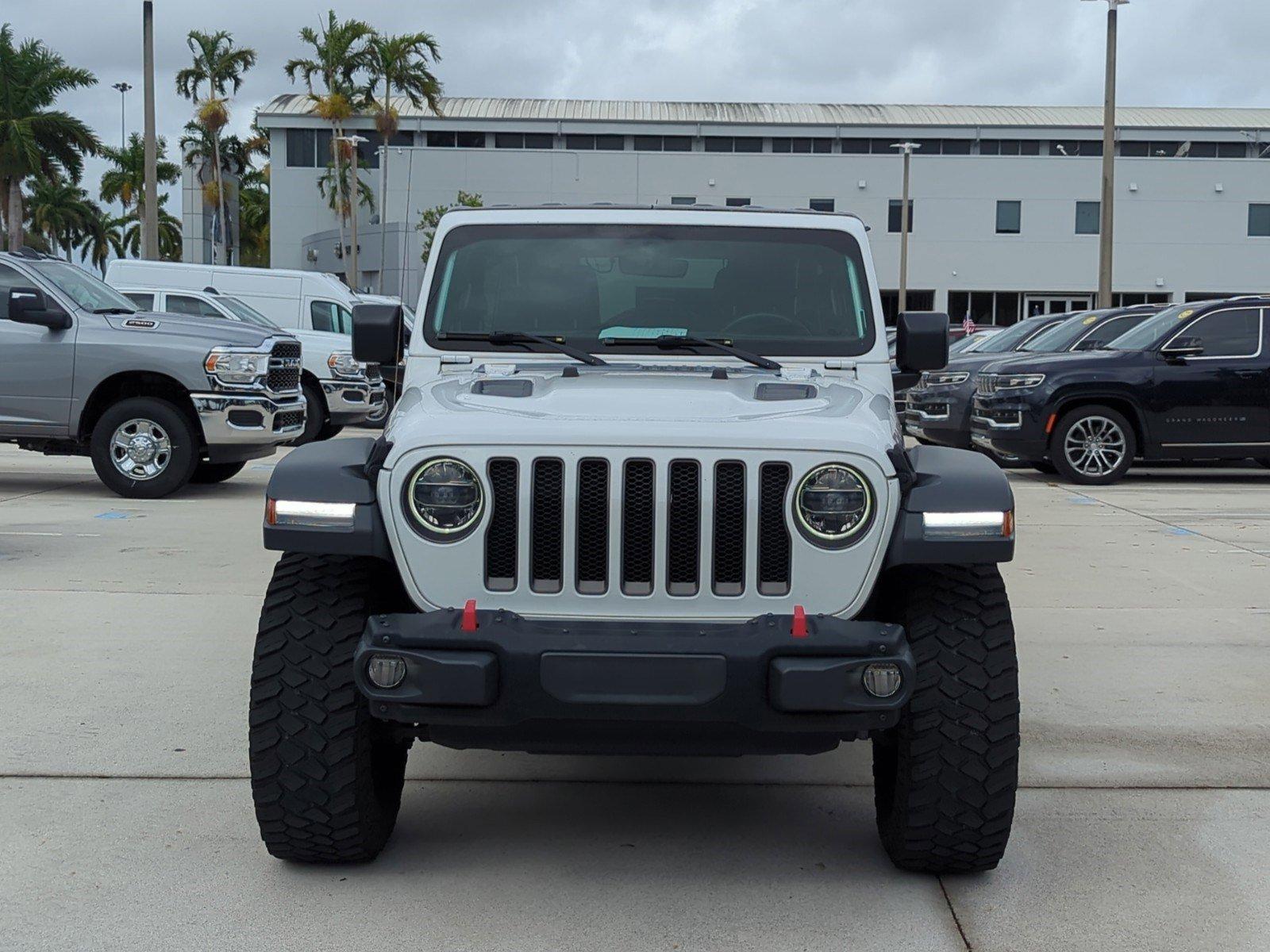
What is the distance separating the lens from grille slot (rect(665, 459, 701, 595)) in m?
3.80

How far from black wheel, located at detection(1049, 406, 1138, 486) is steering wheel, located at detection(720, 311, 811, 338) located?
9.81 metres

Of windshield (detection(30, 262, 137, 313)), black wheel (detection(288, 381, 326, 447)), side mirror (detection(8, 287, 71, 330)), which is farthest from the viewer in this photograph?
black wheel (detection(288, 381, 326, 447))

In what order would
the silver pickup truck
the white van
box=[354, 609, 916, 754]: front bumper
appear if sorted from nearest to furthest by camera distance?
box=[354, 609, 916, 754]: front bumper, the silver pickup truck, the white van

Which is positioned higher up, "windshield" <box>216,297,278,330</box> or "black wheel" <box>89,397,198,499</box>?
"windshield" <box>216,297,278,330</box>

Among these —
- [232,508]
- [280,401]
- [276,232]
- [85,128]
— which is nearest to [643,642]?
[232,508]

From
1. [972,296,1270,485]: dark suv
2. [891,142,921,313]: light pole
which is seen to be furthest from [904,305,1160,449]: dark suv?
[891,142,921,313]: light pole

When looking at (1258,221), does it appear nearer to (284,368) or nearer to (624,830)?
(284,368)

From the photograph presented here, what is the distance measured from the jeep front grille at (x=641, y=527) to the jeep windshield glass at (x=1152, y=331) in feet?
37.9

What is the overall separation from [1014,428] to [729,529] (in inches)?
442

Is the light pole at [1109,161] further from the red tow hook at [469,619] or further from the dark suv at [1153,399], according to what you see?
the red tow hook at [469,619]

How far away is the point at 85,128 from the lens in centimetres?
5372

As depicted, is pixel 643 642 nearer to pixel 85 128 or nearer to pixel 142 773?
pixel 142 773

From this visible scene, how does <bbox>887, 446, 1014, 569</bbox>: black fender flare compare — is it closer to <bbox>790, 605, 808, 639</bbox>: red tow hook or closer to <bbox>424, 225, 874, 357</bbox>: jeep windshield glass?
<bbox>790, 605, 808, 639</bbox>: red tow hook

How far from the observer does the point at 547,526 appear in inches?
151
